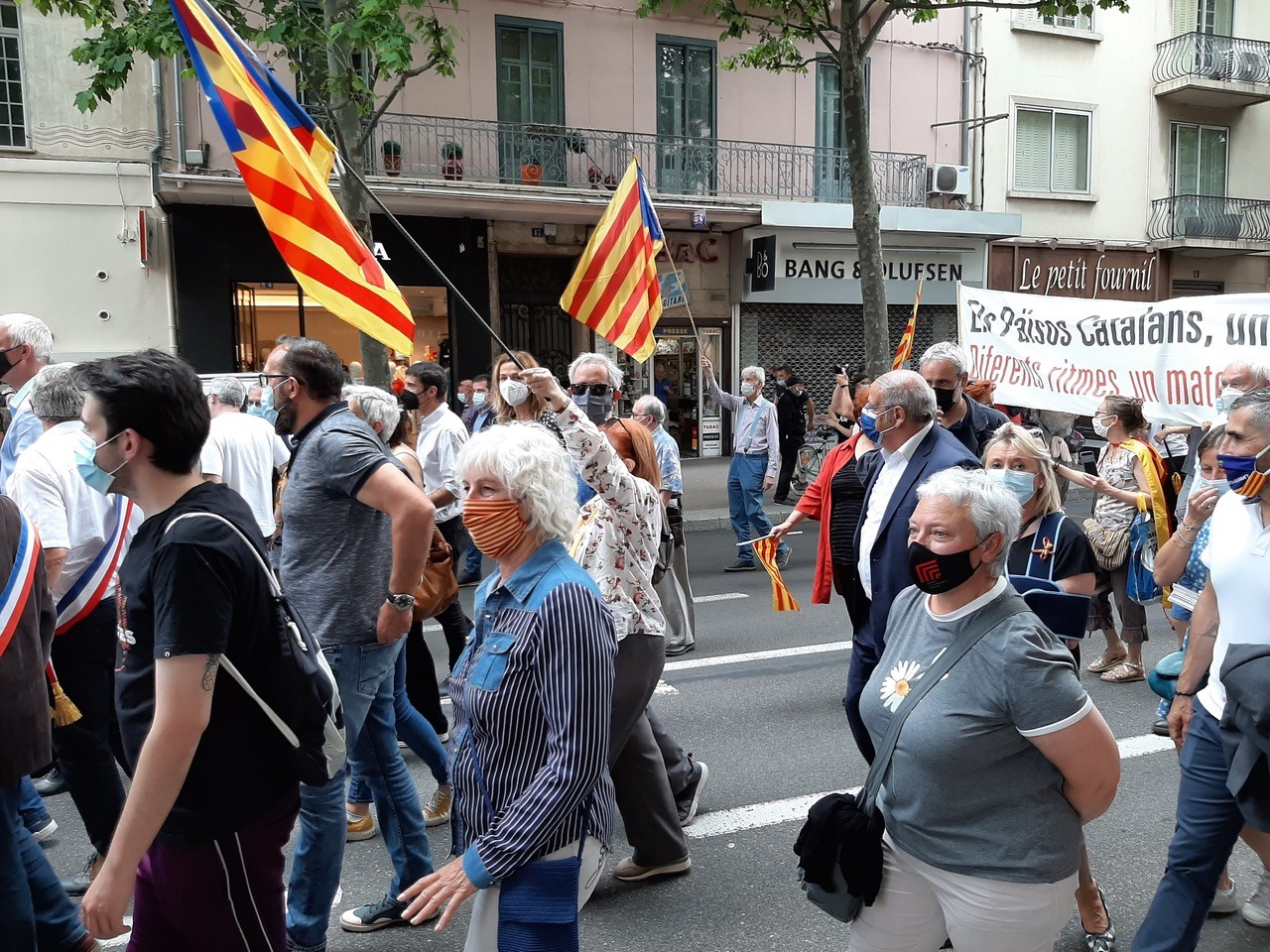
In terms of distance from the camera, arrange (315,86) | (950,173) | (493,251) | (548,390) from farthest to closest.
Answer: (950,173) < (493,251) < (315,86) < (548,390)

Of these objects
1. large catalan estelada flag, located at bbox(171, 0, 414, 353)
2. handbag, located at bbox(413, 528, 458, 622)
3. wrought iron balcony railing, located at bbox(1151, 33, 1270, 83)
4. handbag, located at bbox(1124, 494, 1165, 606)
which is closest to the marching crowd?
large catalan estelada flag, located at bbox(171, 0, 414, 353)

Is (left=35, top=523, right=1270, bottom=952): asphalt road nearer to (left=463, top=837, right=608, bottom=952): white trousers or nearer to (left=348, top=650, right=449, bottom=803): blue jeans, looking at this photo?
(left=348, top=650, right=449, bottom=803): blue jeans

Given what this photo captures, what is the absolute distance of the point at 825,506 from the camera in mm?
5195

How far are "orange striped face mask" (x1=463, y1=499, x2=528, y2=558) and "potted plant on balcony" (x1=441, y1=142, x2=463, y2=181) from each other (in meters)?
14.6

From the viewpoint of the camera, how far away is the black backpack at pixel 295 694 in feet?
7.70

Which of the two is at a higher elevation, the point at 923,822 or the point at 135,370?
the point at 135,370

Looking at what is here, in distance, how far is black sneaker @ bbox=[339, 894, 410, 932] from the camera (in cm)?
355

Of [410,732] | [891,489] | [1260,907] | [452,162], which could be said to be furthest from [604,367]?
[452,162]

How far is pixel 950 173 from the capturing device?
19453 millimetres

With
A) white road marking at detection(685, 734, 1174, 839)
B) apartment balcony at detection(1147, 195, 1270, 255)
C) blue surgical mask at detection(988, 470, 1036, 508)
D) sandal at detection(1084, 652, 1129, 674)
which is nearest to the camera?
blue surgical mask at detection(988, 470, 1036, 508)

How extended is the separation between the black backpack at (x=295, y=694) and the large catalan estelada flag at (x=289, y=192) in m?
1.73

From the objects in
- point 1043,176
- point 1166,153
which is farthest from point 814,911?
point 1166,153

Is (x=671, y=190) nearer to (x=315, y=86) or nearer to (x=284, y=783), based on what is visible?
(x=315, y=86)

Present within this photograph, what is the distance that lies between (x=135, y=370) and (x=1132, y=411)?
20.0 ft
